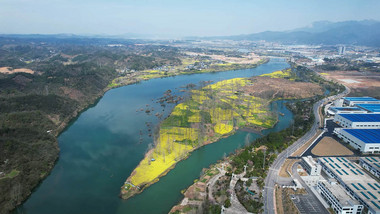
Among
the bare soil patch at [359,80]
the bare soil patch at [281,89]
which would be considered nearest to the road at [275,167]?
the bare soil patch at [281,89]

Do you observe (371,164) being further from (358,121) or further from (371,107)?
(371,107)

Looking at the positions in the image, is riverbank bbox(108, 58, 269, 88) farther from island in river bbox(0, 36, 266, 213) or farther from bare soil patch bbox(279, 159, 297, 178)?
bare soil patch bbox(279, 159, 297, 178)

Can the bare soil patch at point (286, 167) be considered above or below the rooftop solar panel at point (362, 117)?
below

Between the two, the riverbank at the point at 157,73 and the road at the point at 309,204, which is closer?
the road at the point at 309,204

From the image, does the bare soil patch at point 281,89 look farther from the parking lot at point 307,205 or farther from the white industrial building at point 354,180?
the parking lot at point 307,205

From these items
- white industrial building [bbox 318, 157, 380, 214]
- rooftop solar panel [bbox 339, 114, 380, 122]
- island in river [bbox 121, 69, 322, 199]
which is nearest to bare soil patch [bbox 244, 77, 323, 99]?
island in river [bbox 121, 69, 322, 199]

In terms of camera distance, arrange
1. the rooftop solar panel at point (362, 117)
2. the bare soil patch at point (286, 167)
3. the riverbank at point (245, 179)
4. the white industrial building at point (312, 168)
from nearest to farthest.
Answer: the riverbank at point (245, 179)
the white industrial building at point (312, 168)
the bare soil patch at point (286, 167)
the rooftop solar panel at point (362, 117)
